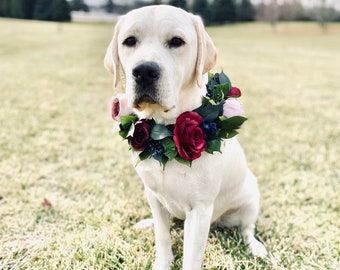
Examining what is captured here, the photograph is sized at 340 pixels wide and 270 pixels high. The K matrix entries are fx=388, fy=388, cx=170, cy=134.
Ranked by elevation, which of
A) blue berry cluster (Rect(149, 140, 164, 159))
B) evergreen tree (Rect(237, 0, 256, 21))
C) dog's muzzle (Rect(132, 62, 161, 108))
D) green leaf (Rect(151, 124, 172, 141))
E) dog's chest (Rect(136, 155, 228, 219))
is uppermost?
dog's muzzle (Rect(132, 62, 161, 108))

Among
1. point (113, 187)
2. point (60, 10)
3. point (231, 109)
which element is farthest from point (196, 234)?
point (60, 10)

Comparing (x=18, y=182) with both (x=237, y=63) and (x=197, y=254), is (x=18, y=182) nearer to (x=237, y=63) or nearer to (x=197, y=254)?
(x=197, y=254)

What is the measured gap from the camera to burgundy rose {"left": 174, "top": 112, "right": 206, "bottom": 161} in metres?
2.10

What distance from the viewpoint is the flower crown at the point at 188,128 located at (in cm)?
212

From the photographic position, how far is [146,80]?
1996 millimetres

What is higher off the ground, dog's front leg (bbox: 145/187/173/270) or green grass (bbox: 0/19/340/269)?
dog's front leg (bbox: 145/187/173/270)

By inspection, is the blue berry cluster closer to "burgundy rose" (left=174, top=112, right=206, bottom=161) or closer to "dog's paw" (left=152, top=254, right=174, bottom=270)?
"burgundy rose" (left=174, top=112, right=206, bottom=161)

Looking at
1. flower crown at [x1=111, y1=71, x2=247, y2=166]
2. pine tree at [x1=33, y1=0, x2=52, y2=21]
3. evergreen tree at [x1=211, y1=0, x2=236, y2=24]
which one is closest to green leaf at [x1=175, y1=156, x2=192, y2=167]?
flower crown at [x1=111, y1=71, x2=247, y2=166]

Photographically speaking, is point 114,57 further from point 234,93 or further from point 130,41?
point 234,93

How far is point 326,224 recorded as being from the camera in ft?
10.2

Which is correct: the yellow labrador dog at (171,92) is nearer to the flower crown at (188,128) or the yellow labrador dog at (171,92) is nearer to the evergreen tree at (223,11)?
the flower crown at (188,128)

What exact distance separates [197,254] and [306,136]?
147 inches

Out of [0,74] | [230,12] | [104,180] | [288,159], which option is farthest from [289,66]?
[230,12]

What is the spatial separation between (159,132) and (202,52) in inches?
20.1
